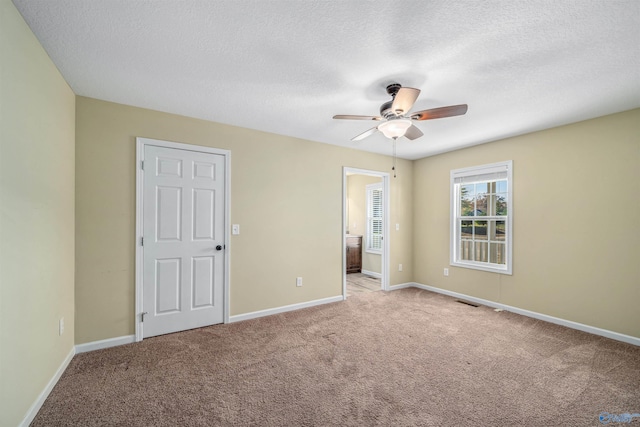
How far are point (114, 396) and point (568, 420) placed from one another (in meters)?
3.21

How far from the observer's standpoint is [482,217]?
14.5 ft

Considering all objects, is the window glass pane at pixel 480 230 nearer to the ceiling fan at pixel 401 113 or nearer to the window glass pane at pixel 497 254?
the window glass pane at pixel 497 254

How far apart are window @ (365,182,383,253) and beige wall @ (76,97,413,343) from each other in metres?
1.00

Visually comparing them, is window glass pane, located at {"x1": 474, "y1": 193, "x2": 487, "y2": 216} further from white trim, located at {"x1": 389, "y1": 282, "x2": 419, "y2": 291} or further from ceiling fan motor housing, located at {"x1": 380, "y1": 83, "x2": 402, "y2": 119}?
ceiling fan motor housing, located at {"x1": 380, "y1": 83, "x2": 402, "y2": 119}

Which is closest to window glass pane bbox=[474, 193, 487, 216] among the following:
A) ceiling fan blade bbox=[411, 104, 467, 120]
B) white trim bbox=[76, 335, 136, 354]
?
ceiling fan blade bbox=[411, 104, 467, 120]

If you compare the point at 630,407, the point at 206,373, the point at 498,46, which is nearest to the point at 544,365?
the point at 630,407

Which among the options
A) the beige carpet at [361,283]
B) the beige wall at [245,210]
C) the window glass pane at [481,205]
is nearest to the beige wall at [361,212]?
the beige carpet at [361,283]

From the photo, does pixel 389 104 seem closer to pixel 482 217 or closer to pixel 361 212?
pixel 482 217

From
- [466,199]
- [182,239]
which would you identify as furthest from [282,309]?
[466,199]

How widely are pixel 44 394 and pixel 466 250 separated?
526 cm

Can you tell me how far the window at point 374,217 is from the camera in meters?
6.37

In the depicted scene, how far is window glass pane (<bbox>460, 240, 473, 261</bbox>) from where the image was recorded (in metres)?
4.63

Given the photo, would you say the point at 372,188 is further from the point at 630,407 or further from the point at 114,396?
the point at 114,396

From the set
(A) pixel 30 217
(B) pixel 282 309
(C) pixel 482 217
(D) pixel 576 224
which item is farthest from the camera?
(C) pixel 482 217
